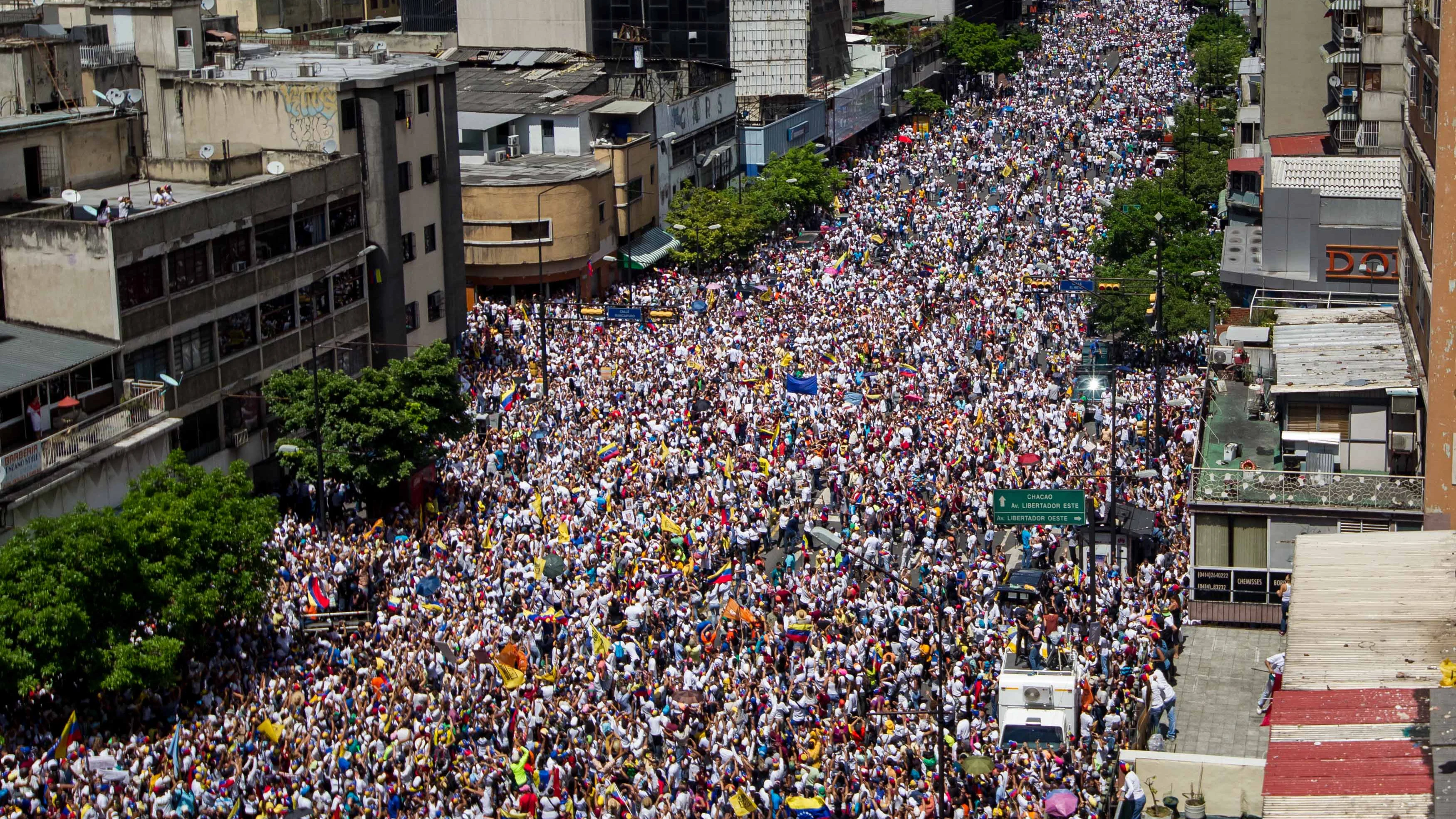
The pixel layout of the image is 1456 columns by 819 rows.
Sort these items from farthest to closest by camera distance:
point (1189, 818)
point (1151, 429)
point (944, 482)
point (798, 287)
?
1. point (798, 287)
2. point (1151, 429)
3. point (944, 482)
4. point (1189, 818)

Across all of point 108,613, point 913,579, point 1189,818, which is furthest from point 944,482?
point 108,613

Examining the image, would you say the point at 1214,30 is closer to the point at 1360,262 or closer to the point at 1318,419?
the point at 1360,262

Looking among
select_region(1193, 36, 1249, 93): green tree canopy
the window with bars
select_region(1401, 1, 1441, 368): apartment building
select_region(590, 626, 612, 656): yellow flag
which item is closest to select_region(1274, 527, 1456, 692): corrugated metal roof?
select_region(1401, 1, 1441, 368): apartment building

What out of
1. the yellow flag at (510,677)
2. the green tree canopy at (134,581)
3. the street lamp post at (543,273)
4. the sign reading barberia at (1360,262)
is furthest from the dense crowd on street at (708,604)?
the sign reading barberia at (1360,262)

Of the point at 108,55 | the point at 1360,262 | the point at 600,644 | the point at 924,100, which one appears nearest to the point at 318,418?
the point at 600,644

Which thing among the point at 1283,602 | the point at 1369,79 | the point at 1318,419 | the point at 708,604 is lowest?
the point at 708,604

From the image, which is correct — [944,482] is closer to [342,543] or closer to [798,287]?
[342,543]

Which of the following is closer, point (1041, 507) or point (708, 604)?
point (1041, 507)
